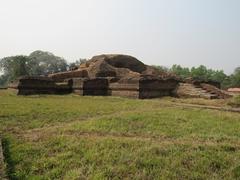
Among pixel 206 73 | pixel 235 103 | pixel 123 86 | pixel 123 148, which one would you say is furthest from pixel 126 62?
pixel 206 73

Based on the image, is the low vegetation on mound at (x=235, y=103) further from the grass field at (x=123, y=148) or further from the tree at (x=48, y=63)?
the tree at (x=48, y=63)

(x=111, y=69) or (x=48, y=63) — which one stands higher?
(x=48, y=63)

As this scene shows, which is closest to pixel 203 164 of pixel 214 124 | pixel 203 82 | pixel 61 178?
pixel 61 178

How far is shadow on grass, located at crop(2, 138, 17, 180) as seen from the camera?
309 cm

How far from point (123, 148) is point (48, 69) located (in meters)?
61.4

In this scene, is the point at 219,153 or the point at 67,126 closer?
the point at 219,153

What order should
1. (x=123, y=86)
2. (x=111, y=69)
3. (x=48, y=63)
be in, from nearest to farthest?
(x=123, y=86) → (x=111, y=69) → (x=48, y=63)

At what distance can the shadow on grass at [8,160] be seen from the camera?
3089 mm

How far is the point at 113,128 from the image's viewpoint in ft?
17.4

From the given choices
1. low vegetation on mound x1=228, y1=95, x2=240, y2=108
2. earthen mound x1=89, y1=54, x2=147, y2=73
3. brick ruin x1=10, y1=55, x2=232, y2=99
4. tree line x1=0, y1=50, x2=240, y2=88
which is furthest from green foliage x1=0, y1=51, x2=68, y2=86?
low vegetation on mound x1=228, y1=95, x2=240, y2=108

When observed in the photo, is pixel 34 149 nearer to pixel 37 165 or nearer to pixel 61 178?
pixel 37 165

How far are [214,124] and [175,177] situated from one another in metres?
2.97

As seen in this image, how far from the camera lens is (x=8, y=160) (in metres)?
3.54

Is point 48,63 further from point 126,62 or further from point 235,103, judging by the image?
point 235,103
